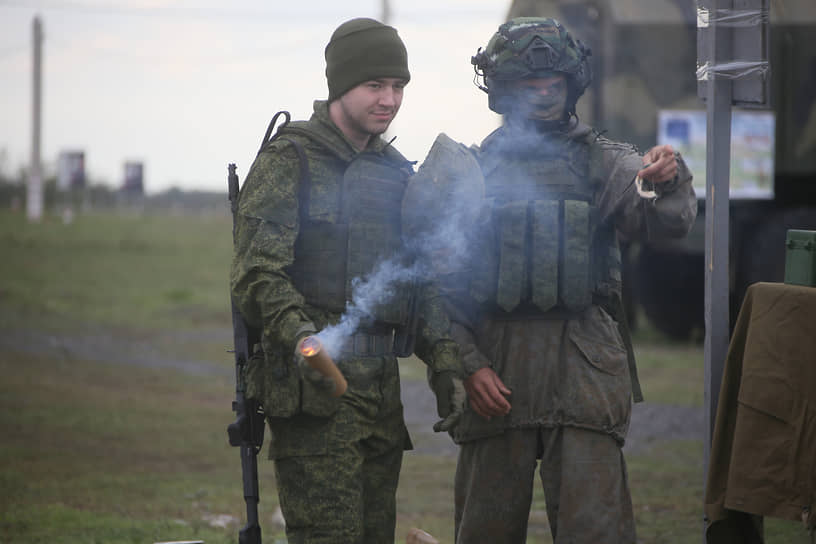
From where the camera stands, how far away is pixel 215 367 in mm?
11992

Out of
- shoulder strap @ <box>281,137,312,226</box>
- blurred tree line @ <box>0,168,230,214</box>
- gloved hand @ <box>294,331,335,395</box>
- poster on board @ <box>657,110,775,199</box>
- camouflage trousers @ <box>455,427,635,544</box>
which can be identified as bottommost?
camouflage trousers @ <box>455,427,635,544</box>

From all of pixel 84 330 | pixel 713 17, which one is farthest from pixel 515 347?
pixel 84 330

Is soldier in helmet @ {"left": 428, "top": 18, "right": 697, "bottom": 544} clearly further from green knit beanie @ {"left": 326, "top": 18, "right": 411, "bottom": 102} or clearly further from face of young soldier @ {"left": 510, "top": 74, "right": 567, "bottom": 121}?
green knit beanie @ {"left": 326, "top": 18, "right": 411, "bottom": 102}

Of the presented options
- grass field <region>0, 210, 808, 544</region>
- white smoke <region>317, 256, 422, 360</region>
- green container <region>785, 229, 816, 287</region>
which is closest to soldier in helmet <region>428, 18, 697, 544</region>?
white smoke <region>317, 256, 422, 360</region>

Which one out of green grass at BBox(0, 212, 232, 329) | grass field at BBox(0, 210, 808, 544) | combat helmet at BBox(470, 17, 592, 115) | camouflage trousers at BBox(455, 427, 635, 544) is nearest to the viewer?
camouflage trousers at BBox(455, 427, 635, 544)

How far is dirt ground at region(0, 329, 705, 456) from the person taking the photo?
8.73 m

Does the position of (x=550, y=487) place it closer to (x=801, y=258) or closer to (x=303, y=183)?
(x=801, y=258)

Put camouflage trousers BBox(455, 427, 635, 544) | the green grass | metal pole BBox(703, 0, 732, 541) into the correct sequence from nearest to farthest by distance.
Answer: camouflage trousers BBox(455, 427, 635, 544) → metal pole BBox(703, 0, 732, 541) → the green grass

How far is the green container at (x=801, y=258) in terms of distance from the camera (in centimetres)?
380

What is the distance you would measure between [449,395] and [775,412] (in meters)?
1.12

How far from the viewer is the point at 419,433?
903 centimetres

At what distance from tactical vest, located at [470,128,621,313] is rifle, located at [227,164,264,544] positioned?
2.65 ft

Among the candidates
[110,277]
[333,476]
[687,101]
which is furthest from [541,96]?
[110,277]

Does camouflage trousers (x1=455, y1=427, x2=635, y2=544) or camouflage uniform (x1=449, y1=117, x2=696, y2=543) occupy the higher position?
camouflage uniform (x1=449, y1=117, x2=696, y2=543)
